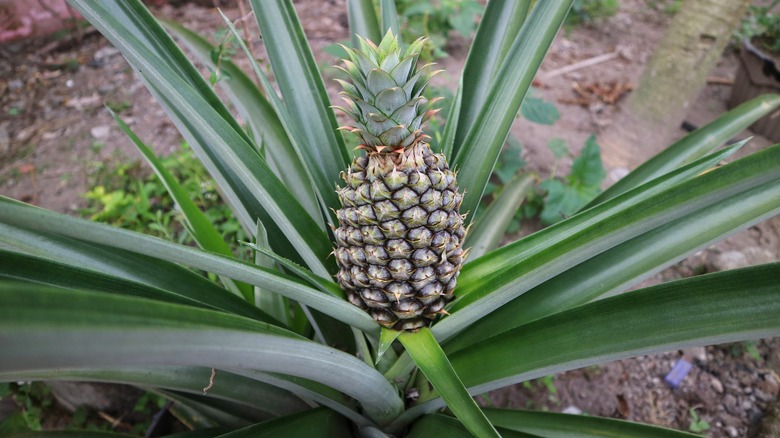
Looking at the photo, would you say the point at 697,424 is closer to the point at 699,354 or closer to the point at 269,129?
the point at 699,354

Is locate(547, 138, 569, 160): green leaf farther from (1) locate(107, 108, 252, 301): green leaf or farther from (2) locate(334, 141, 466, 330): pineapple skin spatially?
(1) locate(107, 108, 252, 301): green leaf

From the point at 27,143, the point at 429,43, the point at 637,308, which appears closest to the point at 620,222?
the point at 637,308

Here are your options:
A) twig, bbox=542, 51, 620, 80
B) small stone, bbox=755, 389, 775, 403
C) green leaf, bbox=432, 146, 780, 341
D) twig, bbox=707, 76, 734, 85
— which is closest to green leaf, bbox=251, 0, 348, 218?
green leaf, bbox=432, 146, 780, 341

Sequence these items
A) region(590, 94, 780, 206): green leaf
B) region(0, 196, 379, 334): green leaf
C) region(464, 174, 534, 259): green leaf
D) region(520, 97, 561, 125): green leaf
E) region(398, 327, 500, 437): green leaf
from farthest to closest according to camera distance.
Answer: region(520, 97, 561, 125): green leaf < region(464, 174, 534, 259): green leaf < region(590, 94, 780, 206): green leaf < region(398, 327, 500, 437): green leaf < region(0, 196, 379, 334): green leaf

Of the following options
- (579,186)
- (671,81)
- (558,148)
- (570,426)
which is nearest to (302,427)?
(570,426)

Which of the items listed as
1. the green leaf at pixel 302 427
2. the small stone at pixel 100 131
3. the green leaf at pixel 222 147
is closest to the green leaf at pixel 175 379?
the green leaf at pixel 302 427

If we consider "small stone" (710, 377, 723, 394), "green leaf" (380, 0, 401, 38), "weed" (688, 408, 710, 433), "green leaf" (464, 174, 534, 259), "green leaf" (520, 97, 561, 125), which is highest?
"green leaf" (380, 0, 401, 38)

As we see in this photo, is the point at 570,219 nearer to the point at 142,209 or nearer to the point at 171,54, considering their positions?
the point at 171,54
